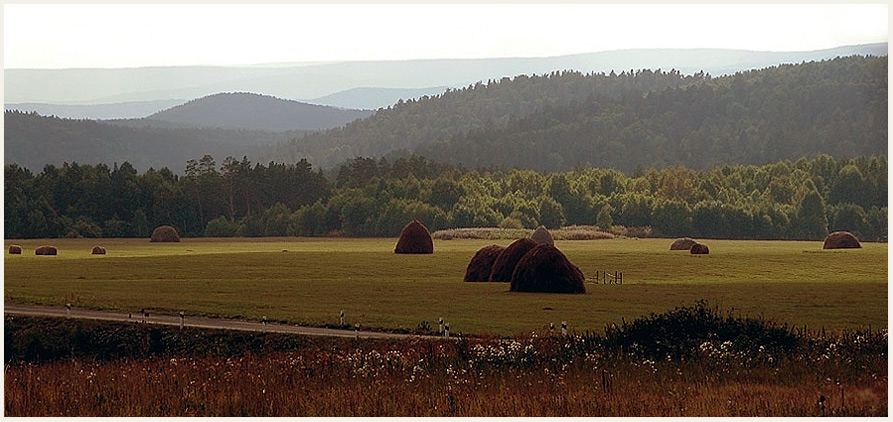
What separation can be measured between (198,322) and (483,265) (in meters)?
14.6

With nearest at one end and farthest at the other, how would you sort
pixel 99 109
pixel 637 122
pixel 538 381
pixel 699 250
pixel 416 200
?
pixel 538 381
pixel 699 250
pixel 99 109
pixel 416 200
pixel 637 122

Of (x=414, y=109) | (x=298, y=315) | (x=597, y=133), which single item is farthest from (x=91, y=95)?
(x=597, y=133)

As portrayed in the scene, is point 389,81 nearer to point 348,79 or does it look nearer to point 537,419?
point 348,79

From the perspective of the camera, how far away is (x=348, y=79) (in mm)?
62469

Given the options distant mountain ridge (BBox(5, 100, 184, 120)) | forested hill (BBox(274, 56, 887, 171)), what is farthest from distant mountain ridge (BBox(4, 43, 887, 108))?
forested hill (BBox(274, 56, 887, 171))

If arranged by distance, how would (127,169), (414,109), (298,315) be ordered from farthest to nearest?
(414,109) → (127,169) → (298,315)

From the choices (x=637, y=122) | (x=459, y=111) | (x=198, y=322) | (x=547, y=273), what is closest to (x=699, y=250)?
(x=547, y=273)

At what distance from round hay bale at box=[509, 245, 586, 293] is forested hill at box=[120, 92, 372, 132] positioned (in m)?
54.9

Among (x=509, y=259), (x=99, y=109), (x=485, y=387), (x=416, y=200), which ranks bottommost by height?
(x=485, y=387)

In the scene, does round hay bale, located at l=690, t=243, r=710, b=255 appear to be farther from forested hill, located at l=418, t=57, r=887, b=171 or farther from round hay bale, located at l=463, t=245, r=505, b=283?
forested hill, located at l=418, t=57, r=887, b=171

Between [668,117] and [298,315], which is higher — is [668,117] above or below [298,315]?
above

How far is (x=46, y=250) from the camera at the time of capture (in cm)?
5666

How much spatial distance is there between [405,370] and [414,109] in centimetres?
9709

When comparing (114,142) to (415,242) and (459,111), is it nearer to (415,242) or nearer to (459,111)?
(459,111)
